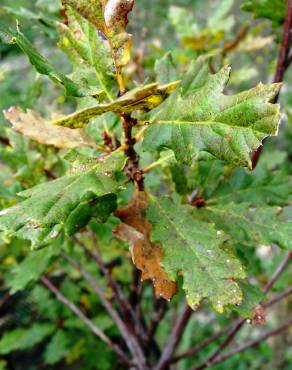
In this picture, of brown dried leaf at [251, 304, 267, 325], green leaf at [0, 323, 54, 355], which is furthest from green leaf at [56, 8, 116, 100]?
green leaf at [0, 323, 54, 355]

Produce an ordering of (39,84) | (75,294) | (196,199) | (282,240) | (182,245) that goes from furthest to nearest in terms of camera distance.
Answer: (75,294)
(39,84)
(196,199)
(282,240)
(182,245)

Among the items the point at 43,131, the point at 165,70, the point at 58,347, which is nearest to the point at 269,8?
the point at 165,70

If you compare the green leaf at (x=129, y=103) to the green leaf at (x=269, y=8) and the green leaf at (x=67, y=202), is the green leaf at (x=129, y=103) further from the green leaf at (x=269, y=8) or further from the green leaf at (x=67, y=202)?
the green leaf at (x=269, y=8)

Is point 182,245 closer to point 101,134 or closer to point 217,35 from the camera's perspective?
point 101,134

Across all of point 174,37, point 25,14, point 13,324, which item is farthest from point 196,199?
point 174,37

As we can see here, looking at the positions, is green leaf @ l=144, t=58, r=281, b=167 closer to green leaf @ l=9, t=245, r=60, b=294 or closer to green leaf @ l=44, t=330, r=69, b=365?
green leaf @ l=9, t=245, r=60, b=294

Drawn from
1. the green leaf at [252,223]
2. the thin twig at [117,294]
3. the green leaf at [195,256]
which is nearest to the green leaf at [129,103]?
the green leaf at [195,256]
